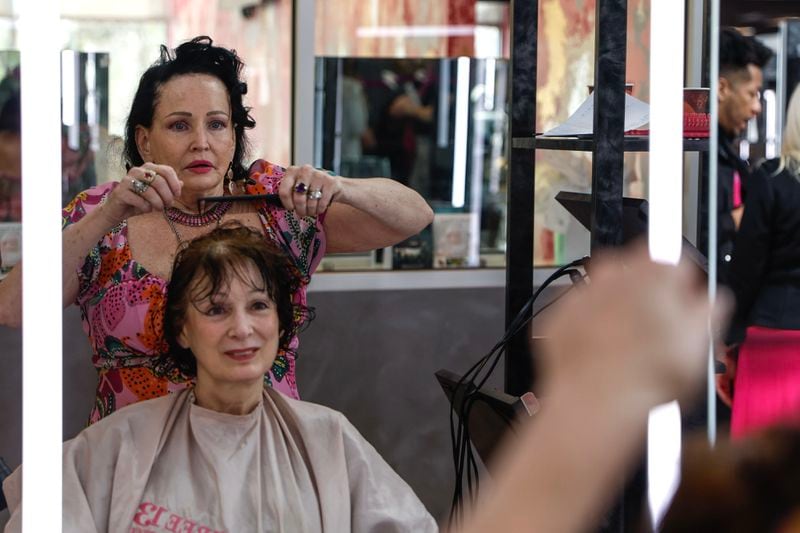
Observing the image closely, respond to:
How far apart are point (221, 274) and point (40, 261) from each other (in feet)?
1.72

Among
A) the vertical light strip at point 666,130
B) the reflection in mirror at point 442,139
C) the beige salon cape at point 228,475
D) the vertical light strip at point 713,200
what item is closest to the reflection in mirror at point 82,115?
the reflection in mirror at point 442,139

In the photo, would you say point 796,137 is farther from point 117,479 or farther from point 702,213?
point 117,479

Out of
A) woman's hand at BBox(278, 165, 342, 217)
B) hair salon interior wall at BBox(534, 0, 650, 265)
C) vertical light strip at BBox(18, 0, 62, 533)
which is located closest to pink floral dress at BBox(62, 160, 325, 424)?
woman's hand at BBox(278, 165, 342, 217)

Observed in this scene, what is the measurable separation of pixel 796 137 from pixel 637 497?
1324 mm

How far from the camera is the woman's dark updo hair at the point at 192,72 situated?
1.99 meters

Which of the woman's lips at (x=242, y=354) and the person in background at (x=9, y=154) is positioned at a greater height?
the person in background at (x=9, y=154)

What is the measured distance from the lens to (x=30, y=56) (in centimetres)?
134

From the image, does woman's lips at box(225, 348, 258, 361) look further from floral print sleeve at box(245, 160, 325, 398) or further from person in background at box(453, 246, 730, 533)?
person in background at box(453, 246, 730, 533)

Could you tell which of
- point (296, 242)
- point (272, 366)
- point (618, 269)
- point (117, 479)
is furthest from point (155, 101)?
point (618, 269)

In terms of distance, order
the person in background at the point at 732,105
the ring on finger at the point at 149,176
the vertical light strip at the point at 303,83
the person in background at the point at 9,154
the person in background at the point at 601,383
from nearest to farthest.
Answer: the person in background at the point at 601,383
the ring on finger at the point at 149,176
the person in background at the point at 9,154
the vertical light strip at the point at 303,83
the person in background at the point at 732,105

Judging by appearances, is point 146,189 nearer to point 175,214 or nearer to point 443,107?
point 175,214

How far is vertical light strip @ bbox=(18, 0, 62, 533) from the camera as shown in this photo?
1325 millimetres

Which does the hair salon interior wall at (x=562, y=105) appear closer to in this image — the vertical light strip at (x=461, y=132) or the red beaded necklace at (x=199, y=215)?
the vertical light strip at (x=461, y=132)

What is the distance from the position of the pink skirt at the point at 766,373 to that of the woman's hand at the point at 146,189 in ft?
5.19
